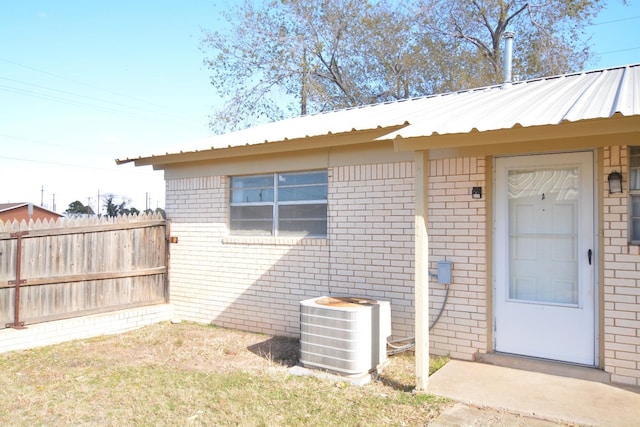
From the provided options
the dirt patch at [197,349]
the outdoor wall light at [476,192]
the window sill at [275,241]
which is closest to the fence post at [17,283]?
the dirt patch at [197,349]

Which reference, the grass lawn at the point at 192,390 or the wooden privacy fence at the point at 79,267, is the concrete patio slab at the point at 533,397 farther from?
the wooden privacy fence at the point at 79,267

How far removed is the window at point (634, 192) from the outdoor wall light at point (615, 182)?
0.44 feet

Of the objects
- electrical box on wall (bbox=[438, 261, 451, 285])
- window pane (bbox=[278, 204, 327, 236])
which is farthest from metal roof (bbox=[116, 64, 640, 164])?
electrical box on wall (bbox=[438, 261, 451, 285])

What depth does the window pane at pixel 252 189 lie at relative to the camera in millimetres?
7910

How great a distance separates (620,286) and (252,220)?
522 centimetres

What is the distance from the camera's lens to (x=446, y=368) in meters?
5.49

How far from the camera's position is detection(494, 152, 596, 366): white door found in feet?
17.0

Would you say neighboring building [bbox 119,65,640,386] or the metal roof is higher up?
the metal roof

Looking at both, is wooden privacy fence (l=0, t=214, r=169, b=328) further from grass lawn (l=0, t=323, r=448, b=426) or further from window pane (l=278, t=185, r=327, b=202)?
window pane (l=278, t=185, r=327, b=202)

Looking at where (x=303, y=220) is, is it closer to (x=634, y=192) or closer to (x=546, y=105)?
(x=546, y=105)

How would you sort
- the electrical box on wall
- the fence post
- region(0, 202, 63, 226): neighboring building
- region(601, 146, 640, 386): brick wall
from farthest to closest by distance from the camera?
1. region(0, 202, 63, 226): neighboring building
2. the fence post
3. the electrical box on wall
4. region(601, 146, 640, 386): brick wall

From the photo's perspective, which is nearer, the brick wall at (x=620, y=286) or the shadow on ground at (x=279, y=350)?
the brick wall at (x=620, y=286)

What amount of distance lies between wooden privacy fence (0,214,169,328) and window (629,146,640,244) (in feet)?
23.4

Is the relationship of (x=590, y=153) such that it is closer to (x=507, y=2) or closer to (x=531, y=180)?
(x=531, y=180)
